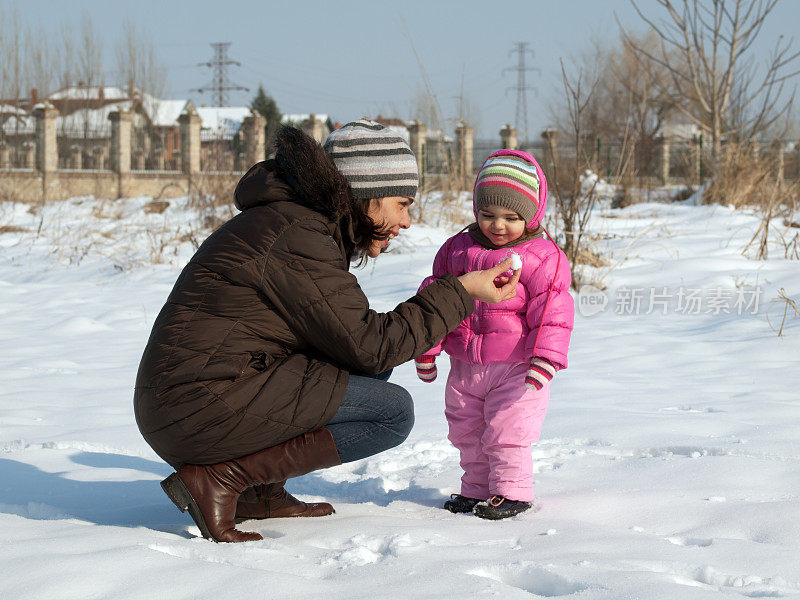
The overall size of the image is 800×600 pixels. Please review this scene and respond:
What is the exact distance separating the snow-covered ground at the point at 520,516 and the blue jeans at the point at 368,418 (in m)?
0.20

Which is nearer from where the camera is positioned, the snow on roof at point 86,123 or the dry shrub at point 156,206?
the dry shrub at point 156,206

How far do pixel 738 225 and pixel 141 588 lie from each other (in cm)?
816

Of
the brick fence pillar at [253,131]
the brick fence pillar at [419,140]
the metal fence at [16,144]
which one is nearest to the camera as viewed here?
the brick fence pillar at [419,140]

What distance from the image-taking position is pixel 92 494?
2.51 meters

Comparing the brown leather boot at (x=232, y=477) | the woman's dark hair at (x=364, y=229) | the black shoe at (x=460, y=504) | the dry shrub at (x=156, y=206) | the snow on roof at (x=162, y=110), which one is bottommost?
the black shoe at (x=460, y=504)

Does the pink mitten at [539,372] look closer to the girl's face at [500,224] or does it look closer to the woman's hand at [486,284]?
the woman's hand at [486,284]

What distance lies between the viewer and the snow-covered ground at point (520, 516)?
1616 millimetres

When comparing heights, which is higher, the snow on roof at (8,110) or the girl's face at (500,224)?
the snow on roof at (8,110)

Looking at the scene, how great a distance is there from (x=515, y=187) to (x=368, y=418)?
2.61 ft

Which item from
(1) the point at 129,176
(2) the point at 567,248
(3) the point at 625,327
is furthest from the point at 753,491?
(1) the point at 129,176

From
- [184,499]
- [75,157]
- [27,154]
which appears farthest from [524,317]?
[75,157]

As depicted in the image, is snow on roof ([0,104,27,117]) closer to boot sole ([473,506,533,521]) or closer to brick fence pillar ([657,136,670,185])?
brick fence pillar ([657,136,670,185])

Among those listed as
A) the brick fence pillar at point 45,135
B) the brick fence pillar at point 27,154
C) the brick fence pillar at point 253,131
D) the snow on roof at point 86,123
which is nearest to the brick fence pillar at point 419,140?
the brick fence pillar at point 253,131

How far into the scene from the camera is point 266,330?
2010 millimetres
